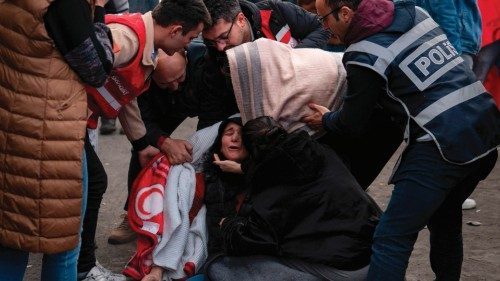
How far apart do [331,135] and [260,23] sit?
2.42 ft

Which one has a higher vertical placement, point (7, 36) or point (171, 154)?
Result: point (7, 36)

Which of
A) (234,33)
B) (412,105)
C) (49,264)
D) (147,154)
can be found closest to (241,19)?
(234,33)

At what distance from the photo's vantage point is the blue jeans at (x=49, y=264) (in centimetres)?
288

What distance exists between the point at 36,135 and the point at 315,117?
4.48ft

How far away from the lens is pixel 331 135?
3.77m

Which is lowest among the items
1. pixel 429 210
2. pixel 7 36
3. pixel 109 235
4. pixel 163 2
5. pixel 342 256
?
pixel 109 235

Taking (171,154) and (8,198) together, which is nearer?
(8,198)

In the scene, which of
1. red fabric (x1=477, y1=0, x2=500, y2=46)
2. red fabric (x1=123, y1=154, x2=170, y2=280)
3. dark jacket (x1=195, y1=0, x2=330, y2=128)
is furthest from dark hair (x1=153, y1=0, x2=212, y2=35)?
red fabric (x1=477, y1=0, x2=500, y2=46)

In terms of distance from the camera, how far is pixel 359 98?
3.11 meters

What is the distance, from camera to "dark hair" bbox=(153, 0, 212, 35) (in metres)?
3.40

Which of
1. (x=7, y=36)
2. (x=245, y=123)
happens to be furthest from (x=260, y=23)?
(x=7, y=36)

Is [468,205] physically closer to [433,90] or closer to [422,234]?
[422,234]

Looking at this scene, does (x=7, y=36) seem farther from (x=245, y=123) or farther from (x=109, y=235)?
(x=109, y=235)

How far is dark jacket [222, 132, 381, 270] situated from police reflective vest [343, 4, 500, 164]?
1.63 feet
